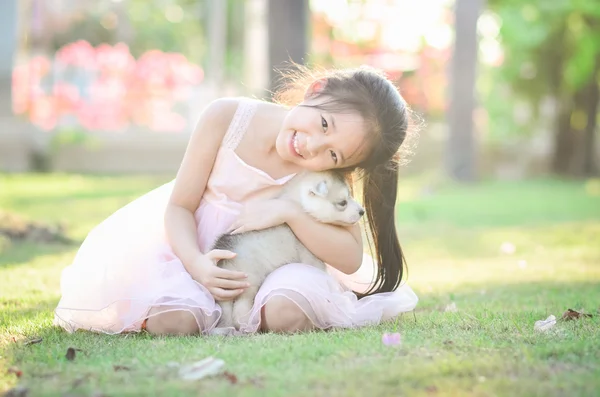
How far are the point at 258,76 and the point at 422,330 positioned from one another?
11974mm

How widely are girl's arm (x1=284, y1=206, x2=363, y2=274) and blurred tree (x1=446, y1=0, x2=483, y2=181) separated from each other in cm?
975

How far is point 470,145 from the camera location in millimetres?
12562

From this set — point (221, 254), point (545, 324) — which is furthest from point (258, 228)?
point (545, 324)

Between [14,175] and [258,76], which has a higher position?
[258,76]

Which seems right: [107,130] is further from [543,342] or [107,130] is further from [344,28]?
[543,342]

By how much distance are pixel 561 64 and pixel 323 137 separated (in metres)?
13.2

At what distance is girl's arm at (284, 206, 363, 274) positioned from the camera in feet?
9.96

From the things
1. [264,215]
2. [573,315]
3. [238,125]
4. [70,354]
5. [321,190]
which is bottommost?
[573,315]

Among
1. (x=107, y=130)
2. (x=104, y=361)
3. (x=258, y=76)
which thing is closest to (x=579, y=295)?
(x=104, y=361)

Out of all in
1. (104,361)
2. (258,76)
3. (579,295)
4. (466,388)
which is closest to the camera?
(466,388)

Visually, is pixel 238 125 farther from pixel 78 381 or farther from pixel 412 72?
pixel 412 72

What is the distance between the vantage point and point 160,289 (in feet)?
9.66

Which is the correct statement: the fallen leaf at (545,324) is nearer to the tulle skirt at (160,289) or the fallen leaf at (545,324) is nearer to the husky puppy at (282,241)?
the tulle skirt at (160,289)

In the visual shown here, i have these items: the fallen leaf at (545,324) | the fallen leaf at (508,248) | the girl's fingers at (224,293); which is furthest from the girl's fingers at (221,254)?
the fallen leaf at (508,248)
